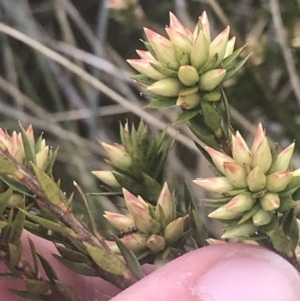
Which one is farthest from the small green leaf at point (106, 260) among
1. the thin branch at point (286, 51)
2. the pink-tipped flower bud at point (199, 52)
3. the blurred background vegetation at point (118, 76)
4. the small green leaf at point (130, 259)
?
the thin branch at point (286, 51)

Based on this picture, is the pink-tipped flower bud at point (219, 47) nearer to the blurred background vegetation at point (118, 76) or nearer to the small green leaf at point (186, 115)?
the small green leaf at point (186, 115)

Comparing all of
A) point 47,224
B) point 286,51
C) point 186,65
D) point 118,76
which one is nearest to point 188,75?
point 186,65

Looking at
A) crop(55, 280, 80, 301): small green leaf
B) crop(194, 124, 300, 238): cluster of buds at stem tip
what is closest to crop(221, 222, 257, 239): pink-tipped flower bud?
crop(194, 124, 300, 238): cluster of buds at stem tip

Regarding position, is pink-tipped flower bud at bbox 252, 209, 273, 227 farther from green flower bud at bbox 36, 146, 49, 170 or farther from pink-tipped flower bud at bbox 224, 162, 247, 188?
green flower bud at bbox 36, 146, 49, 170

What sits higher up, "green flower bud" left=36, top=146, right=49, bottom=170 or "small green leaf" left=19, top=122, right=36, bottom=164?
"small green leaf" left=19, top=122, right=36, bottom=164

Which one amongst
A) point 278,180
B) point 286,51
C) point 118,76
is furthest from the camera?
point 118,76

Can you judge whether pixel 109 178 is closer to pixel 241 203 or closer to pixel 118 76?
pixel 241 203
